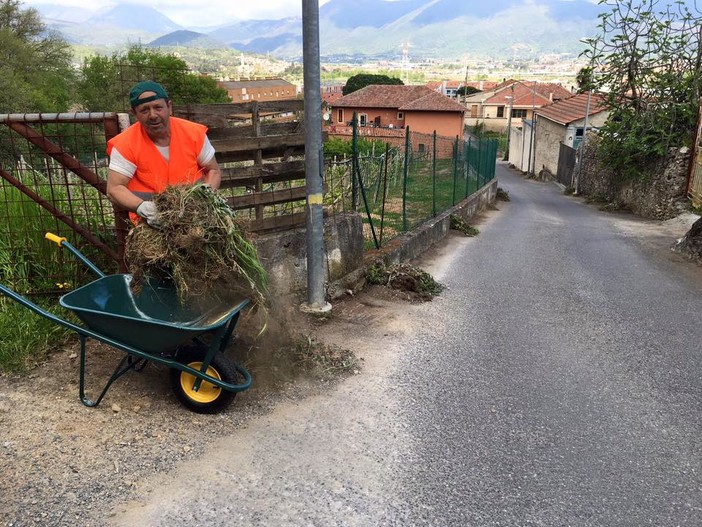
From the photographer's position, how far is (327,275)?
5723 millimetres

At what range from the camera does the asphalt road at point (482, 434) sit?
286 cm

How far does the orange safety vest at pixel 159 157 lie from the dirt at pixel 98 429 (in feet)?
4.35

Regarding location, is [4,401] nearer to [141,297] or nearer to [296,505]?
[141,297]

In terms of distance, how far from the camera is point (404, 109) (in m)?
59.0

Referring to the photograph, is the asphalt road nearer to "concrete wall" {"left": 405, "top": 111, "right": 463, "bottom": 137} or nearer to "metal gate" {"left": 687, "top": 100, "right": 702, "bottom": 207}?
"metal gate" {"left": 687, "top": 100, "right": 702, "bottom": 207}

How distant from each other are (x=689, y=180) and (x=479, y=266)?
33.6 feet

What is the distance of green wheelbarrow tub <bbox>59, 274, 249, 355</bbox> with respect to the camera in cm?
307

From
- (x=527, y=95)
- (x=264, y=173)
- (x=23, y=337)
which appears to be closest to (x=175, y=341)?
(x=23, y=337)

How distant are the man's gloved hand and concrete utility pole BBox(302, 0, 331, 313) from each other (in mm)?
1892

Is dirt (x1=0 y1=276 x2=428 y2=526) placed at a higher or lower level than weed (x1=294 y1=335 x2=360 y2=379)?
higher

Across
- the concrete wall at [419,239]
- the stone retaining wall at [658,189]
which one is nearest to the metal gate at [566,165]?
the stone retaining wall at [658,189]

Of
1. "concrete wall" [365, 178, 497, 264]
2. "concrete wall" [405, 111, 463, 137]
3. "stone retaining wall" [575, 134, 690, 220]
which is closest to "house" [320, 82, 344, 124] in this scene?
"concrete wall" [365, 178, 497, 264]

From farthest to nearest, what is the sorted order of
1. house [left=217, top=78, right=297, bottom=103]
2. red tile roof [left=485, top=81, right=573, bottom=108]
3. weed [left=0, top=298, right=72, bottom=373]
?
house [left=217, top=78, right=297, bottom=103] < red tile roof [left=485, top=81, right=573, bottom=108] < weed [left=0, top=298, right=72, bottom=373]

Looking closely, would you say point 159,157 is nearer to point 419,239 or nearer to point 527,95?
point 419,239
